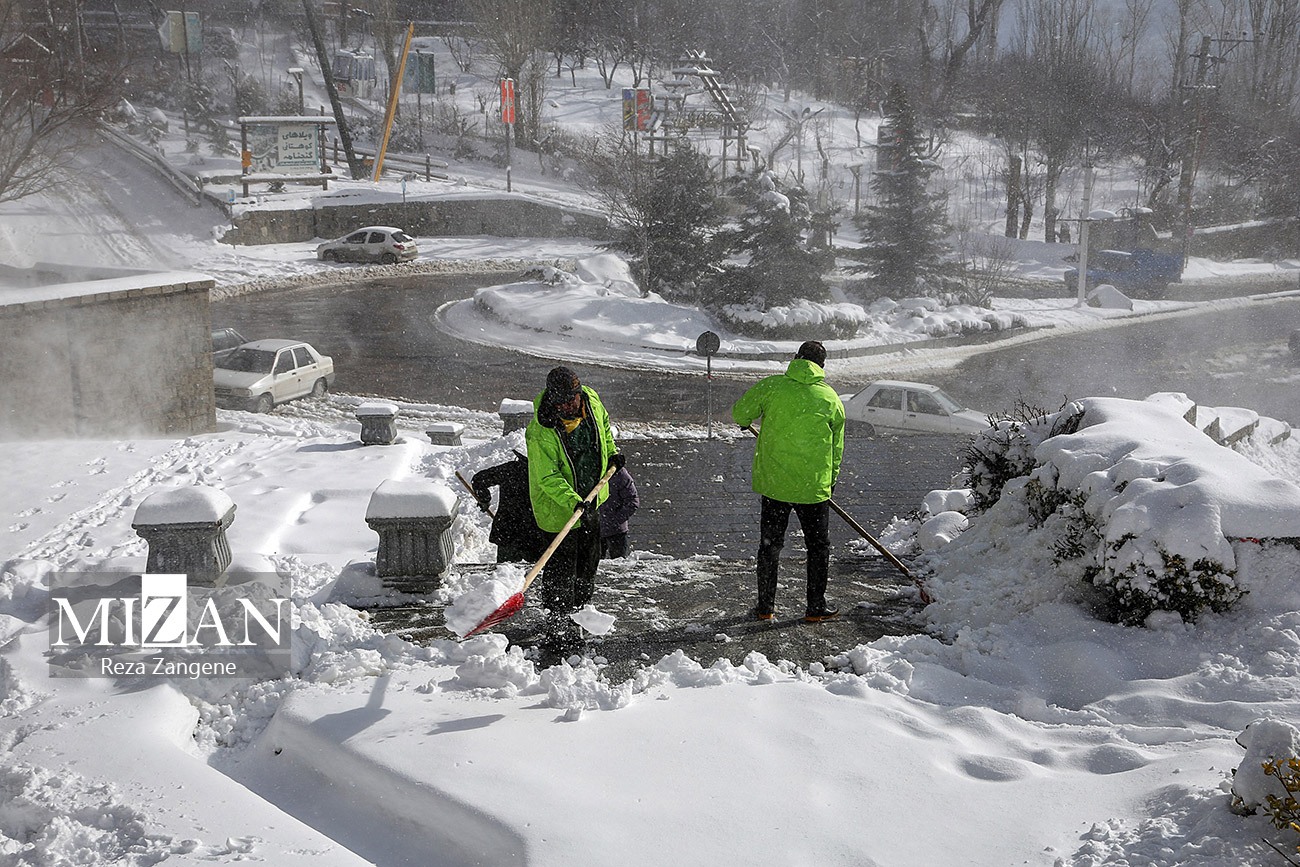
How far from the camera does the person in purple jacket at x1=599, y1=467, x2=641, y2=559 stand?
6.31 metres

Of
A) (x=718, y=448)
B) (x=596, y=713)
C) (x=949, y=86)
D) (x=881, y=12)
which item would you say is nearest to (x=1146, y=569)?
(x=596, y=713)

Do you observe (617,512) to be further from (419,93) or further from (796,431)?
(419,93)

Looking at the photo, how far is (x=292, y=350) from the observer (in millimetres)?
18891

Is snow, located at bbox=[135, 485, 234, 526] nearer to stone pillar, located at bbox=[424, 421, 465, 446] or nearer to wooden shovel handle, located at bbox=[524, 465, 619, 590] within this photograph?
wooden shovel handle, located at bbox=[524, 465, 619, 590]

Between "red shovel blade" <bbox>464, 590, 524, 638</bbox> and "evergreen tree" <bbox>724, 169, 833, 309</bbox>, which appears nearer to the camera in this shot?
"red shovel blade" <bbox>464, 590, 524, 638</bbox>

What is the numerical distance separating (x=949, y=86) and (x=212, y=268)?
4934cm

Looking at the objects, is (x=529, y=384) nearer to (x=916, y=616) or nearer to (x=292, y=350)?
(x=292, y=350)

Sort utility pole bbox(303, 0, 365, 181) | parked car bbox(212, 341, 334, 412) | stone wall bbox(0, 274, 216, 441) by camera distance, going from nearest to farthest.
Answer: stone wall bbox(0, 274, 216, 441) < parked car bbox(212, 341, 334, 412) < utility pole bbox(303, 0, 365, 181)

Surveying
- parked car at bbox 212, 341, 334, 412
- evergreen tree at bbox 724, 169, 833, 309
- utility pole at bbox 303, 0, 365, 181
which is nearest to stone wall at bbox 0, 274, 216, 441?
parked car at bbox 212, 341, 334, 412

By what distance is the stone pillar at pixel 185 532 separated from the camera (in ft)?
22.9

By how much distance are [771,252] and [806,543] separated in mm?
23075

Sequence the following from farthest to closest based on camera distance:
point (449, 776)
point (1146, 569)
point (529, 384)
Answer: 1. point (529, 384)
2. point (1146, 569)
3. point (449, 776)

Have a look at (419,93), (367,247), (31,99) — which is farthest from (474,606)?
(419,93)

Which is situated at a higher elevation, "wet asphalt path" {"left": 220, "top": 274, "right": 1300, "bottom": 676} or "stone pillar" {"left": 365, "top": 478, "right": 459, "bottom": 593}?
"stone pillar" {"left": 365, "top": 478, "right": 459, "bottom": 593}
